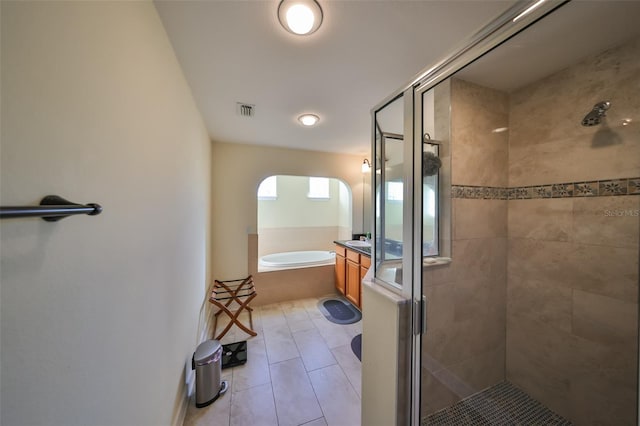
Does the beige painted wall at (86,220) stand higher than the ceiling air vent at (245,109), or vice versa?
the ceiling air vent at (245,109)

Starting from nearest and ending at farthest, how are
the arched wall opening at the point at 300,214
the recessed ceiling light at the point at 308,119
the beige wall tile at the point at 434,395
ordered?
the beige wall tile at the point at 434,395, the recessed ceiling light at the point at 308,119, the arched wall opening at the point at 300,214

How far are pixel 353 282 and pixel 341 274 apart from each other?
353 millimetres

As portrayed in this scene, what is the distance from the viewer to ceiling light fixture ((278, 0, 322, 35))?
987 millimetres

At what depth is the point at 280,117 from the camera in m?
2.20

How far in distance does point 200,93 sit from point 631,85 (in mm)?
2811

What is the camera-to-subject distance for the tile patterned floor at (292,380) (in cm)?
151

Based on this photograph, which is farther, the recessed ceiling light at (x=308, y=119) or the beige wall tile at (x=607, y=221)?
the recessed ceiling light at (x=308, y=119)

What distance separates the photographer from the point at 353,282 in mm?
3010

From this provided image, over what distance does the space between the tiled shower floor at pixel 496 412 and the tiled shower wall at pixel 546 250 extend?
0.20 feet

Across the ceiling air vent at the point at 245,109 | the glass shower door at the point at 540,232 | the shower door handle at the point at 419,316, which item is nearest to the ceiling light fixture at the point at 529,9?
the glass shower door at the point at 540,232

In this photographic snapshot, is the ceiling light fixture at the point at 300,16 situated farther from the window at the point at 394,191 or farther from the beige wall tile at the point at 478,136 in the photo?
the beige wall tile at the point at 478,136

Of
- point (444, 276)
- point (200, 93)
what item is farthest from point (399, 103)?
point (200, 93)

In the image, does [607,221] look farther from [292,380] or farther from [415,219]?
[292,380]

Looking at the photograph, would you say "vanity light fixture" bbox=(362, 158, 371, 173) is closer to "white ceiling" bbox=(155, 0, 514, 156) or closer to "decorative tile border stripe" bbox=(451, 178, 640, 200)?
"white ceiling" bbox=(155, 0, 514, 156)
